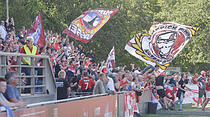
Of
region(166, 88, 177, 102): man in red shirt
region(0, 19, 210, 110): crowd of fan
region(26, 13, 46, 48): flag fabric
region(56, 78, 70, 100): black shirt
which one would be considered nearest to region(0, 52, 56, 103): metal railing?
region(0, 19, 210, 110): crowd of fan

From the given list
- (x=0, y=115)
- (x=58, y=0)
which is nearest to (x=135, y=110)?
(x=0, y=115)

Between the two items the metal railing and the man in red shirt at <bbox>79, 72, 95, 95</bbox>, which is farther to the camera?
the man in red shirt at <bbox>79, 72, 95, 95</bbox>

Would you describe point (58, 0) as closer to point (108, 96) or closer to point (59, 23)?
point (59, 23)

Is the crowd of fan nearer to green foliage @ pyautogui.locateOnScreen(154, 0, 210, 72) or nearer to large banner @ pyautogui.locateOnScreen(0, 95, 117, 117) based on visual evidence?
large banner @ pyautogui.locateOnScreen(0, 95, 117, 117)

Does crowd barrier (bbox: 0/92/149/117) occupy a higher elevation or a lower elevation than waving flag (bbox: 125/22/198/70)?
lower

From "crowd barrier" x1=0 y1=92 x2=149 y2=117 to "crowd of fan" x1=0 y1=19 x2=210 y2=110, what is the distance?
0.54 meters

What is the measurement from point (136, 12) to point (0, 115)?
48636mm

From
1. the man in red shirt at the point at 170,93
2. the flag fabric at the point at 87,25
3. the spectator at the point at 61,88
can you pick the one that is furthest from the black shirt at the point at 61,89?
the man in red shirt at the point at 170,93

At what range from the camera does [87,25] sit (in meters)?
20.7

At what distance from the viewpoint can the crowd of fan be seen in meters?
13.2

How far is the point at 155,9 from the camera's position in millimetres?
62625

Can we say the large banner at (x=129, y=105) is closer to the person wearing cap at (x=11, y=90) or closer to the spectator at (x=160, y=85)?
the spectator at (x=160, y=85)

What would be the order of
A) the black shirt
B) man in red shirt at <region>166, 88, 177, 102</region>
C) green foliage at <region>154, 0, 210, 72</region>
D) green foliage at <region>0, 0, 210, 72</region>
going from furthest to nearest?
green foliage at <region>154, 0, 210, 72</region> < green foliage at <region>0, 0, 210, 72</region> < man in red shirt at <region>166, 88, 177, 102</region> < the black shirt

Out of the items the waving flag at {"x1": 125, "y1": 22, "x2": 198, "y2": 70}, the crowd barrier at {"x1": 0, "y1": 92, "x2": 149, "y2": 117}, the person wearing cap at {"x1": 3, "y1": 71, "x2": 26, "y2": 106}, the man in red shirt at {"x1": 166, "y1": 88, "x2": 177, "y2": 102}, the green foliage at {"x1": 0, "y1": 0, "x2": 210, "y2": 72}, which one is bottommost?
the man in red shirt at {"x1": 166, "y1": 88, "x2": 177, "y2": 102}
